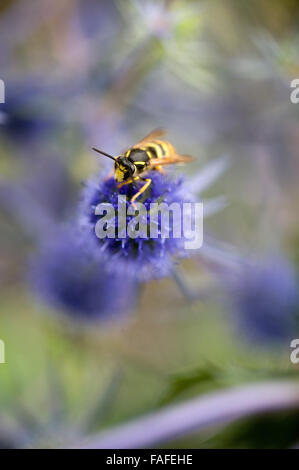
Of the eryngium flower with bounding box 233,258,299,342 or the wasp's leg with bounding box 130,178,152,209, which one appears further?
the eryngium flower with bounding box 233,258,299,342

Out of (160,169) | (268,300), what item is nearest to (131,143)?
(160,169)

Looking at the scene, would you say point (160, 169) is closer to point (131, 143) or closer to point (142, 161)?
point (142, 161)

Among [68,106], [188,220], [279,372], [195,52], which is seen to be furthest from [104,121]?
[279,372]

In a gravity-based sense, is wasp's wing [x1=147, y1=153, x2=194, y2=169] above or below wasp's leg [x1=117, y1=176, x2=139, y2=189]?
above

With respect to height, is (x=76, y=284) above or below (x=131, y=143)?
below

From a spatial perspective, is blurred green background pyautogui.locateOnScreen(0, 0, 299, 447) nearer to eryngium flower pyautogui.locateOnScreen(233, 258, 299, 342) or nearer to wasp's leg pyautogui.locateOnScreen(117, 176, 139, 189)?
eryngium flower pyautogui.locateOnScreen(233, 258, 299, 342)

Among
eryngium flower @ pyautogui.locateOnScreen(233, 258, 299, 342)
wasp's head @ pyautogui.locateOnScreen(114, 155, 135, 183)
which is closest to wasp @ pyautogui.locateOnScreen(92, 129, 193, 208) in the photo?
wasp's head @ pyautogui.locateOnScreen(114, 155, 135, 183)
